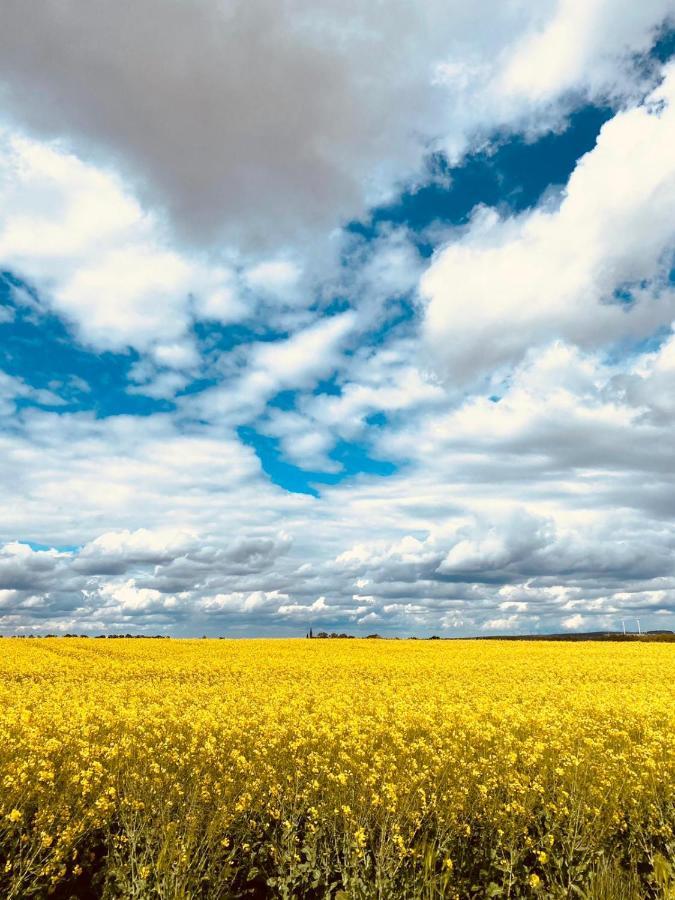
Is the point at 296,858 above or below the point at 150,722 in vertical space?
below

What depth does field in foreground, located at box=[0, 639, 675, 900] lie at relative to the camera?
22.0 feet

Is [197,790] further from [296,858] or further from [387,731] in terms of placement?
[387,731]

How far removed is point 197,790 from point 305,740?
6.77 feet

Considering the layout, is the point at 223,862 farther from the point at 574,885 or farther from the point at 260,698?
the point at 260,698

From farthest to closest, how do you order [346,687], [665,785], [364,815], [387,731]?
[346,687] < [387,731] < [665,785] < [364,815]

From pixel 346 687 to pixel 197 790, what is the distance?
1127 centimetres

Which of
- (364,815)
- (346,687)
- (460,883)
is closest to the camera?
(460,883)

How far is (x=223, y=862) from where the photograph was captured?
7227 millimetres

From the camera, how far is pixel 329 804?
7746mm

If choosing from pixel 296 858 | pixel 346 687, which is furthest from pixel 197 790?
pixel 346 687

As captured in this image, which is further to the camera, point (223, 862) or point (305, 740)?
point (305, 740)

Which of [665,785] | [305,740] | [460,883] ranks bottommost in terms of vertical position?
[460,883]

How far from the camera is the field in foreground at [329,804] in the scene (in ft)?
22.0

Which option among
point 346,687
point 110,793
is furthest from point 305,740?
point 346,687
